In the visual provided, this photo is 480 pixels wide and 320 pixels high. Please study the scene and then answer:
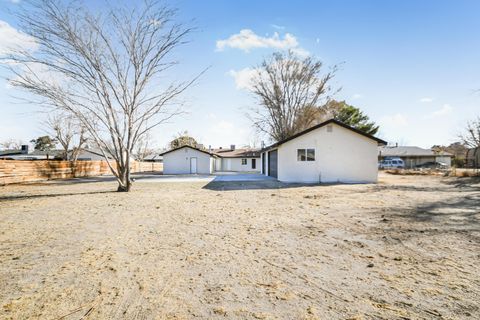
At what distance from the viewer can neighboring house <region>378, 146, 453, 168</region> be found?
148ft

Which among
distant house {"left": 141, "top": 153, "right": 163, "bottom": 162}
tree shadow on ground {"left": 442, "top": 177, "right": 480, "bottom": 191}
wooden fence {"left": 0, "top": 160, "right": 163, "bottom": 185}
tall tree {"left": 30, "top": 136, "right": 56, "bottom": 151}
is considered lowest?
tree shadow on ground {"left": 442, "top": 177, "right": 480, "bottom": 191}

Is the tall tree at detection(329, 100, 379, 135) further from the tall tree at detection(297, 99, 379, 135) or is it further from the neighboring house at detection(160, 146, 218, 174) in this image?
the neighboring house at detection(160, 146, 218, 174)

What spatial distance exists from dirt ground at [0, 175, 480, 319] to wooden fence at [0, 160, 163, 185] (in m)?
14.7

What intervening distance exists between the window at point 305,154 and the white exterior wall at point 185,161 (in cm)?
1677

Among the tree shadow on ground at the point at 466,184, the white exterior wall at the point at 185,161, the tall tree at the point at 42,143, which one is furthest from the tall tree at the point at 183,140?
the tree shadow on ground at the point at 466,184

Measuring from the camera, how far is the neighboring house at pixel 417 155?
45156 mm

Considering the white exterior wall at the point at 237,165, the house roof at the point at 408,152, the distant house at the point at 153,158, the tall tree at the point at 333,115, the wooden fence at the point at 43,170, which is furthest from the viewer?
the distant house at the point at 153,158

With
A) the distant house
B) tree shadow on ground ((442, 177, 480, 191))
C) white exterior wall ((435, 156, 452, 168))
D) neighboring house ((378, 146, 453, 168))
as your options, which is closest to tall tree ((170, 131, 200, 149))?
the distant house

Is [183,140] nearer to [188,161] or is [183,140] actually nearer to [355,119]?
[188,161]

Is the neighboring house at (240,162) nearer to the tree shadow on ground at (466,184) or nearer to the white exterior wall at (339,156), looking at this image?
the white exterior wall at (339,156)

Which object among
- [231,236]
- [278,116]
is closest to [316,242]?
[231,236]

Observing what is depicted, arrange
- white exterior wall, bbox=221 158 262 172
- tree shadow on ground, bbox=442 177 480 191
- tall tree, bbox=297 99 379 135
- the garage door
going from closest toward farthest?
1. tree shadow on ground, bbox=442 177 480 191
2. the garage door
3. tall tree, bbox=297 99 379 135
4. white exterior wall, bbox=221 158 262 172

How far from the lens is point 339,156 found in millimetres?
17078

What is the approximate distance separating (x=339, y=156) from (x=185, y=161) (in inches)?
800
